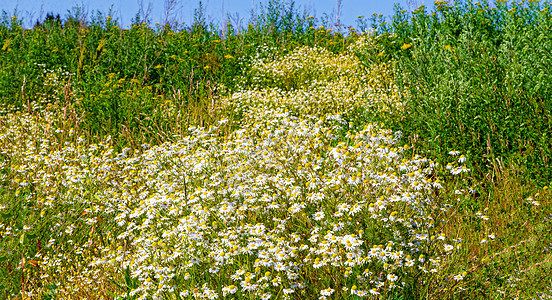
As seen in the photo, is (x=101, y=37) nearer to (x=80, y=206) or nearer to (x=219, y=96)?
(x=219, y=96)

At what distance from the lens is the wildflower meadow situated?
300 cm

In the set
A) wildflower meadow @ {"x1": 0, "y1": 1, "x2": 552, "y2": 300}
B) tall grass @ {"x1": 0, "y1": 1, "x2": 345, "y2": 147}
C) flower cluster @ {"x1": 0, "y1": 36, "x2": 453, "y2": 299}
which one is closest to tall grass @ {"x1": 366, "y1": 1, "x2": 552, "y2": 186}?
wildflower meadow @ {"x1": 0, "y1": 1, "x2": 552, "y2": 300}

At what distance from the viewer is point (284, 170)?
3.56 meters

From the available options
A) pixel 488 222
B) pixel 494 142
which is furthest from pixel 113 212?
pixel 494 142

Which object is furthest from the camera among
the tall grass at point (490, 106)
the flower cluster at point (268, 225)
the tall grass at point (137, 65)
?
Answer: the tall grass at point (137, 65)

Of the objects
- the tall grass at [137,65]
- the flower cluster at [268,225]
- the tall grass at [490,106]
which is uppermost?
the tall grass at [137,65]

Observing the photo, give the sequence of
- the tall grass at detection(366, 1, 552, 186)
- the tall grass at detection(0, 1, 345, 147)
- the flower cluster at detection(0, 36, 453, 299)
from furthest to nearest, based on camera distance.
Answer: the tall grass at detection(0, 1, 345, 147) < the tall grass at detection(366, 1, 552, 186) < the flower cluster at detection(0, 36, 453, 299)

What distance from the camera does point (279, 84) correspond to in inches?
331

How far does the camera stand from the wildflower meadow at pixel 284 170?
9.85 feet

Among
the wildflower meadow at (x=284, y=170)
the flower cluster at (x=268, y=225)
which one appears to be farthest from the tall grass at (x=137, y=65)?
the flower cluster at (x=268, y=225)

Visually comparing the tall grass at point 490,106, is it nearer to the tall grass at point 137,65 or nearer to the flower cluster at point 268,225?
the flower cluster at point 268,225

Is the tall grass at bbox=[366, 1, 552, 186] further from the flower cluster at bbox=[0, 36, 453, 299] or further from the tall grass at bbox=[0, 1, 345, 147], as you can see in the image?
the tall grass at bbox=[0, 1, 345, 147]

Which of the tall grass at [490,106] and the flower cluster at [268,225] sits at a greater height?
the tall grass at [490,106]

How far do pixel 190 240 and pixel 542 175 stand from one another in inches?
145
